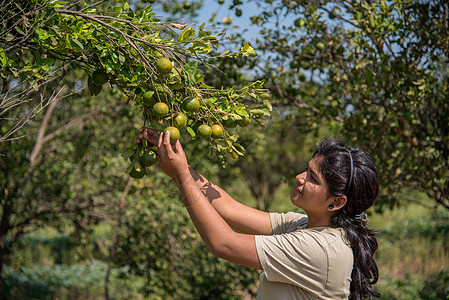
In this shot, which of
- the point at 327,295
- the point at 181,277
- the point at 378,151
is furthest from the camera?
the point at 181,277

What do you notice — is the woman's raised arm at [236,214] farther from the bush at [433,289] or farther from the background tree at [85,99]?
the bush at [433,289]

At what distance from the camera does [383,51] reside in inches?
151

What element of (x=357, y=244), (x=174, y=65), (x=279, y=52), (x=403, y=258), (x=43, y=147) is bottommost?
(x=403, y=258)

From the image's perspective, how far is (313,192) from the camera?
78.2 inches

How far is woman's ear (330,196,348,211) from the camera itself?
1.97m

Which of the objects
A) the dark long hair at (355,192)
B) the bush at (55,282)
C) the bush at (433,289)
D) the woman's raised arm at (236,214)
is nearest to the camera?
the dark long hair at (355,192)

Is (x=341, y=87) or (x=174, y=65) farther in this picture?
(x=341, y=87)

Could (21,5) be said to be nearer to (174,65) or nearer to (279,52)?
(174,65)

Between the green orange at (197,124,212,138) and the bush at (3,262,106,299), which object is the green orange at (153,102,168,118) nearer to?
the green orange at (197,124,212,138)

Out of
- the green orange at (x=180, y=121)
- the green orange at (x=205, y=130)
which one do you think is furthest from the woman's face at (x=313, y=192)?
the green orange at (x=180, y=121)

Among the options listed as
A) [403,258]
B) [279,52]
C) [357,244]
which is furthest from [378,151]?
[403,258]

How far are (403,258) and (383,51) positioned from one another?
22.9ft

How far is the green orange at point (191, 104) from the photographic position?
1.83m

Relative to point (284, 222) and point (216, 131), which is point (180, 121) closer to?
point (216, 131)
